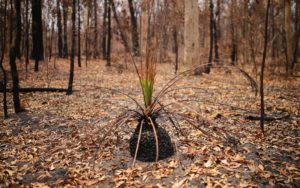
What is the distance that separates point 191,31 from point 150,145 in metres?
6.95

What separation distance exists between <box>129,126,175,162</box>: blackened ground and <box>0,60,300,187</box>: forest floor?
10 cm

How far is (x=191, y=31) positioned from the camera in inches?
382

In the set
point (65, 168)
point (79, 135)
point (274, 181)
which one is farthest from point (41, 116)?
point (274, 181)

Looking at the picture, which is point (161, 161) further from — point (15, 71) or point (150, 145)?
point (15, 71)

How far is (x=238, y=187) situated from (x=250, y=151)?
944mm

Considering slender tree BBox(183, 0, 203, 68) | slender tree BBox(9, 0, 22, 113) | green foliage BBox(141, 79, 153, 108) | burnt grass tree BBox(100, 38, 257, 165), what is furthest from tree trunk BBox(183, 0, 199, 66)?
green foliage BBox(141, 79, 153, 108)

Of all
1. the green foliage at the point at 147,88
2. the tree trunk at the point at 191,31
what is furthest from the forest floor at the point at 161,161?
the tree trunk at the point at 191,31

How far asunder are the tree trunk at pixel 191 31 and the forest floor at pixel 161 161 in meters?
3.60

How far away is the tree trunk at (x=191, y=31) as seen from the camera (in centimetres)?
961

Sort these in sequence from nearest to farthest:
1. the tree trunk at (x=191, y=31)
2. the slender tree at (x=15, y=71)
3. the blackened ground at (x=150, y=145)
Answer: the blackened ground at (x=150, y=145) < the slender tree at (x=15, y=71) < the tree trunk at (x=191, y=31)

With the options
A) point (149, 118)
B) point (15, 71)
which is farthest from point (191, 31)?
point (149, 118)

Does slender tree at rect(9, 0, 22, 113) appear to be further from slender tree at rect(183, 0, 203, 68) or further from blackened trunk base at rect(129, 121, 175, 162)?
slender tree at rect(183, 0, 203, 68)

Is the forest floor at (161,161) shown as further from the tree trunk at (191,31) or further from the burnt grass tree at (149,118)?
the tree trunk at (191,31)

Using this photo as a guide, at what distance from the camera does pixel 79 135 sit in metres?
4.70
